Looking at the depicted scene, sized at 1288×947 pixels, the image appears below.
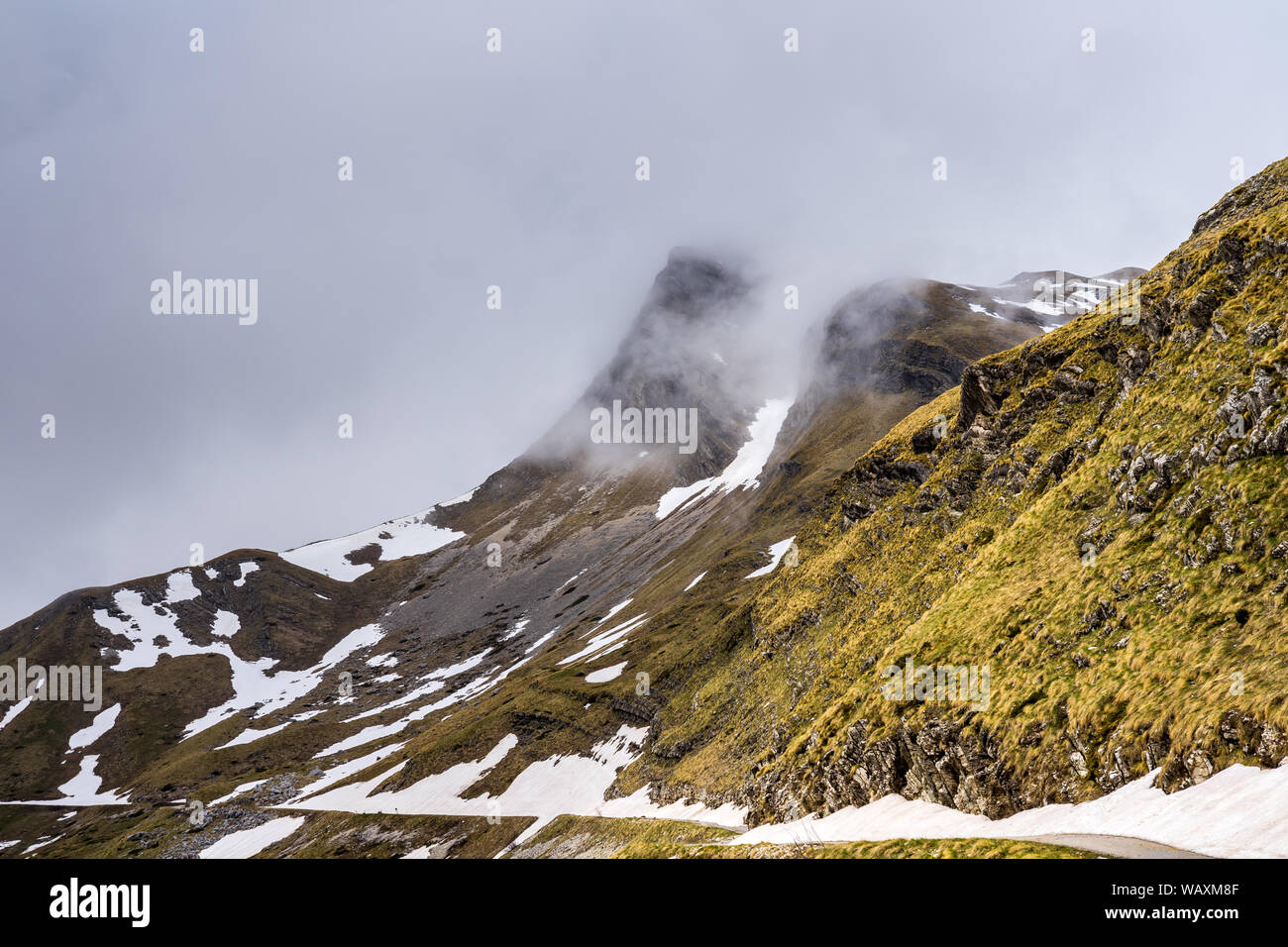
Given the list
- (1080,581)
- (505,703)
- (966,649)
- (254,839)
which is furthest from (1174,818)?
(254,839)

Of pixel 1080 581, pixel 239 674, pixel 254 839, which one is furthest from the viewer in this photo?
pixel 239 674

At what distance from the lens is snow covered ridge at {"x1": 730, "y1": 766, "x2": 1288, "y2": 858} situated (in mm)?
12523

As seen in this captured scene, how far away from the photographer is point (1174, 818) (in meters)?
14.8

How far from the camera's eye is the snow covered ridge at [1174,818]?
12.5 metres

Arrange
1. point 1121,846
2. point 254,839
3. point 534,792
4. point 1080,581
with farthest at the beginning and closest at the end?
point 254,839
point 534,792
point 1080,581
point 1121,846

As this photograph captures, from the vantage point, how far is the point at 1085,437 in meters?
32.1

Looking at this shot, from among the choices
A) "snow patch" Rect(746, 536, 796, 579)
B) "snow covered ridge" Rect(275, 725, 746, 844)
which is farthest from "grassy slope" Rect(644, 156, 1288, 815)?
"snow patch" Rect(746, 536, 796, 579)

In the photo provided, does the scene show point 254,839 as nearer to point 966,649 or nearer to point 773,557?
point 773,557

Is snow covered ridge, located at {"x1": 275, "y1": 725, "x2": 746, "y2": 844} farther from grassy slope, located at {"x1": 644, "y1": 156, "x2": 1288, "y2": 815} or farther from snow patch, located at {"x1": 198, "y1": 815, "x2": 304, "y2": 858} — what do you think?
grassy slope, located at {"x1": 644, "y1": 156, "x2": 1288, "y2": 815}

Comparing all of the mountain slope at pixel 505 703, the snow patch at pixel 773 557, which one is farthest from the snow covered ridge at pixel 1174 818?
the snow patch at pixel 773 557

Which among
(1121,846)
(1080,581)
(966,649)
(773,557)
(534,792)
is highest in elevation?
(1080,581)
